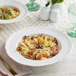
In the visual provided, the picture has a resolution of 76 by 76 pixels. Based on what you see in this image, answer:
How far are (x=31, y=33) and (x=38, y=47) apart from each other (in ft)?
0.83

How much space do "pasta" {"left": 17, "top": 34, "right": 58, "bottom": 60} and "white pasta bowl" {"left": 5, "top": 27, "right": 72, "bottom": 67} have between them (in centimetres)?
4

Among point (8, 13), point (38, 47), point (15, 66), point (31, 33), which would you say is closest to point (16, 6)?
point (8, 13)

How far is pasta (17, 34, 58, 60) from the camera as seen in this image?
6.48ft

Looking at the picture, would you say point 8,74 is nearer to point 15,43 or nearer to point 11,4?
point 15,43

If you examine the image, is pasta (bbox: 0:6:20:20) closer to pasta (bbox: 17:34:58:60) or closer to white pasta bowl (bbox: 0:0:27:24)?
white pasta bowl (bbox: 0:0:27:24)

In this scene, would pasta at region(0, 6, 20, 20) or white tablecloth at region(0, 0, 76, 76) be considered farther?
pasta at region(0, 6, 20, 20)

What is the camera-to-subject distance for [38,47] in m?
2.08

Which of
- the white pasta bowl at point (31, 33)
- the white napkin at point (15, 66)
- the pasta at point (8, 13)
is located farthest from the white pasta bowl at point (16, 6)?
the white napkin at point (15, 66)

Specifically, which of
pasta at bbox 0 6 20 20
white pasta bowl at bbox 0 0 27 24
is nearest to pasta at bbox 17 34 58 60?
white pasta bowl at bbox 0 0 27 24

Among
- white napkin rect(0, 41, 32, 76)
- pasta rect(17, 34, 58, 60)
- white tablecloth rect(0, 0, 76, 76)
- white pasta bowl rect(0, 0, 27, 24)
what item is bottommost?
white tablecloth rect(0, 0, 76, 76)

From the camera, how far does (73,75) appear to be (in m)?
1.90

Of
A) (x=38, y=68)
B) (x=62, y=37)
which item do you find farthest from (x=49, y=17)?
A: (x=38, y=68)

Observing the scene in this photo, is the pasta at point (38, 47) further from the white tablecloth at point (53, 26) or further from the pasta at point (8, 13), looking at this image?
the pasta at point (8, 13)

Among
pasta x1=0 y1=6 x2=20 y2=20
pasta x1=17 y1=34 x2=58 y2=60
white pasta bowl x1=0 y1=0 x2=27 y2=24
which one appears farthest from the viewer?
pasta x1=0 y1=6 x2=20 y2=20
